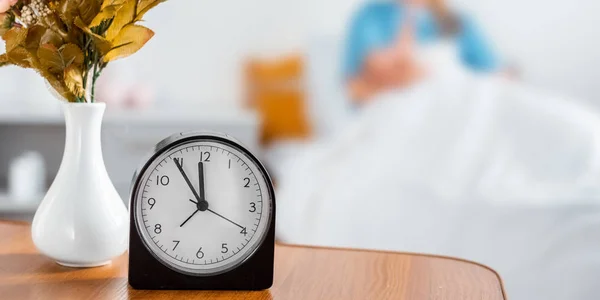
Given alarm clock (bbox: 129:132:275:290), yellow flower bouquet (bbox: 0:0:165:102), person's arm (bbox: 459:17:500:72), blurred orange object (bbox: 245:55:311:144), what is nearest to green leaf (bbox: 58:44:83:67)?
yellow flower bouquet (bbox: 0:0:165:102)

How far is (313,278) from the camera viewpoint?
918 mm

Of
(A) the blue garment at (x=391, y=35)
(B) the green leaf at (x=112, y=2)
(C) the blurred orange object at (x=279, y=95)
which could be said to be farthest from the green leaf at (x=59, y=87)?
(A) the blue garment at (x=391, y=35)

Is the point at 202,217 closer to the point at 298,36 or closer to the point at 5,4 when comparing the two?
the point at 5,4

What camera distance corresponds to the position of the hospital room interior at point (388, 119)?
1952 millimetres

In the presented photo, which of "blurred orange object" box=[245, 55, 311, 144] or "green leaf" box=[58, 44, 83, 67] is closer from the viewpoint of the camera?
"green leaf" box=[58, 44, 83, 67]

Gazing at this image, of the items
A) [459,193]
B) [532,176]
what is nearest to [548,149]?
[532,176]

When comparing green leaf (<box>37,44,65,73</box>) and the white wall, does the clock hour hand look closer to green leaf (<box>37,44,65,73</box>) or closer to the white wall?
green leaf (<box>37,44,65,73</box>)

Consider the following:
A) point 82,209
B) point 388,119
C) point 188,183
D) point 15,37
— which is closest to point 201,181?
point 188,183

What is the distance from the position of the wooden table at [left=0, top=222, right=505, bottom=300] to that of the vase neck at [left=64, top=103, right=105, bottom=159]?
140 millimetres

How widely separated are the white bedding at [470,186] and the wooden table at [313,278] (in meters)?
0.91

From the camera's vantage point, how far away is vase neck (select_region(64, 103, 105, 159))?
0.93 m

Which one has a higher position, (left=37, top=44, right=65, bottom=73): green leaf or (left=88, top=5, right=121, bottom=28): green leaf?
(left=88, top=5, right=121, bottom=28): green leaf

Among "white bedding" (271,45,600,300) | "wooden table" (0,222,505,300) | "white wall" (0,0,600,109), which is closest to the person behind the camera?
"wooden table" (0,222,505,300)

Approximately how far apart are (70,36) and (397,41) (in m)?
2.57
